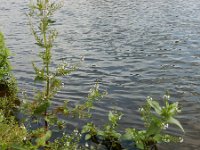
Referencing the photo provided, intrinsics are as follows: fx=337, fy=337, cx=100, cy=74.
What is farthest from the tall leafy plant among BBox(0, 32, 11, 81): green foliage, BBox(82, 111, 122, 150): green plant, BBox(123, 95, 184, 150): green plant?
BBox(0, 32, 11, 81): green foliage

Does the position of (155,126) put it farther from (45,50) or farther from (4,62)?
(4,62)

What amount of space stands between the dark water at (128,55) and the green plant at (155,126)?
1462 millimetres

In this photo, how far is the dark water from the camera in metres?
11.6

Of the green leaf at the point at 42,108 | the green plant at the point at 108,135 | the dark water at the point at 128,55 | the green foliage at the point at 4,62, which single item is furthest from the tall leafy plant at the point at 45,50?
the green foliage at the point at 4,62

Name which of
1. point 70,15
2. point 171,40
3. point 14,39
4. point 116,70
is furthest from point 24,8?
point 116,70

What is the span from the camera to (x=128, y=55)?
17.6 m

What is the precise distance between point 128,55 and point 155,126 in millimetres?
11657

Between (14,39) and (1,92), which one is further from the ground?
(1,92)

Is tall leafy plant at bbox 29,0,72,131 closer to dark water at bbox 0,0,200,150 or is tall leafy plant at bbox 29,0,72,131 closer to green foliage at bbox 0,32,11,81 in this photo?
dark water at bbox 0,0,200,150

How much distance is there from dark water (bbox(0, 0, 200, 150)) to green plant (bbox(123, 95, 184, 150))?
1.46m

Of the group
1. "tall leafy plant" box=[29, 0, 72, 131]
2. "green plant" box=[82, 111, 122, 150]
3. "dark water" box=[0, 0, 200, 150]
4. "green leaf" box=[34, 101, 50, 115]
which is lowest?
"dark water" box=[0, 0, 200, 150]

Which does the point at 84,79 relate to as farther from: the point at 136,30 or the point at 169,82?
the point at 136,30

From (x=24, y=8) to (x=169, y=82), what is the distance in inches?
1044

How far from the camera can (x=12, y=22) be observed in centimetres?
2855
